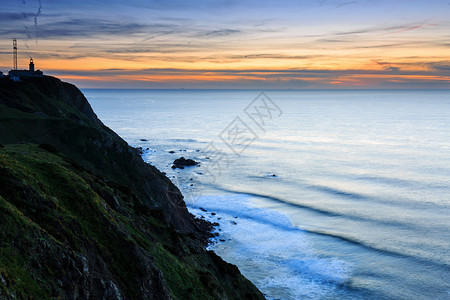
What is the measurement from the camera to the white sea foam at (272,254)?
46.5m

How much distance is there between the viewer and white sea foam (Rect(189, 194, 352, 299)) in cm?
4653

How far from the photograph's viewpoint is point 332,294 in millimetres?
44812

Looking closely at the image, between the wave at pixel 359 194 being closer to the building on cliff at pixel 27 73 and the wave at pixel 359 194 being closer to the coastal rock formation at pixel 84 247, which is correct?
the coastal rock formation at pixel 84 247

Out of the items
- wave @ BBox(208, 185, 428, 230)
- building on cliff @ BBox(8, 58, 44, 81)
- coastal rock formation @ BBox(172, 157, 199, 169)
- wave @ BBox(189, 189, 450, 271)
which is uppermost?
building on cliff @ BBox(8, 58, 44, 81)

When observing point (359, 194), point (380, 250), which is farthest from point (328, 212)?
point (380, 250)

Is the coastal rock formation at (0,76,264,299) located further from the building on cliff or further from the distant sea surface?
the building on cliff

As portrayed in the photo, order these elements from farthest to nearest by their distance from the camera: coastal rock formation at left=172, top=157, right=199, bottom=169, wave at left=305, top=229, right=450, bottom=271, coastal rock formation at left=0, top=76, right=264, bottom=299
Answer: coastal rock formation at left=172, top=157, right=199, bottom=169, wave at left=305, top=229, right=450, bottom=271, coastal rock formation at left=0, top=76, right=264, bottom=299

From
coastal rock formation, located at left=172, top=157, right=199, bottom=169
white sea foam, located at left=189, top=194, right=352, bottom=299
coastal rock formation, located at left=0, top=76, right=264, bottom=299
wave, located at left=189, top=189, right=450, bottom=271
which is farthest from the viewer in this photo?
coastal rock formation, located at left=172, top=157, right=199, bottom=169

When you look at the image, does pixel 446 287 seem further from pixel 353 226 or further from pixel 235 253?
pixel 235 253

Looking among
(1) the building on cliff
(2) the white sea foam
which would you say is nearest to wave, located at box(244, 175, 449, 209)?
(2) the white sea foam

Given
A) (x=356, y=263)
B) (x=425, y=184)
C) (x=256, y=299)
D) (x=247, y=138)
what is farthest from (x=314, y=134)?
(x=256, y=299)

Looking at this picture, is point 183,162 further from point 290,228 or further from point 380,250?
point 380,250

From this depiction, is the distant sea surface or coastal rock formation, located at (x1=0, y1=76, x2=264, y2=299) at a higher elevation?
coastal rock formation, located at (x1=0, y1=76, x2=264, y2=299)

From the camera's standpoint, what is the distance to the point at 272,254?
182ft
